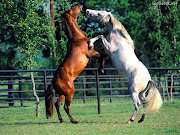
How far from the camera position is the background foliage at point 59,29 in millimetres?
10734

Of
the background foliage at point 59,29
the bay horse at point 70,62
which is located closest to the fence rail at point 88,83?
the background foliage at point 59,29

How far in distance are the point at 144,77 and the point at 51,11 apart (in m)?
A: 9.53

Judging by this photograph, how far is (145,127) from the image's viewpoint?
5.43 m

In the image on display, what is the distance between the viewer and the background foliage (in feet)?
35.2

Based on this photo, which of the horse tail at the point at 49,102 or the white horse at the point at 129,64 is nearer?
the white horse at the point at 129,64

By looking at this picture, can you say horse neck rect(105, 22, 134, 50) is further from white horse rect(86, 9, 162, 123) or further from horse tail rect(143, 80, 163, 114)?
horse tail rect(143, 80, 163, 114)

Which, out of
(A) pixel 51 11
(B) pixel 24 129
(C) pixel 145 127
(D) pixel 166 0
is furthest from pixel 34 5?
(D) pixel 166 0

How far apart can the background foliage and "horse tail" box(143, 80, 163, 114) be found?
16.8 ft

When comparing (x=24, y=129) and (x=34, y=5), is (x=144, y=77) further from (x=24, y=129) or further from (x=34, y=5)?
(x=34, y=5)

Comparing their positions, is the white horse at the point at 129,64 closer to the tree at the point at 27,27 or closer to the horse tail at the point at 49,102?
the horse tail at the point at 49,102

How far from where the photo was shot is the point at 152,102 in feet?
19.8

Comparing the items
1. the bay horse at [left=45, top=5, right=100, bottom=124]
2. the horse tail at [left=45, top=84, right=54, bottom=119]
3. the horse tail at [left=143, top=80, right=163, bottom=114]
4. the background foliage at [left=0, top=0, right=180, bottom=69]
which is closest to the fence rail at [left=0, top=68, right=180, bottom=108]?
the background foliage at [left=0, top=0, right=180, bottom=69]

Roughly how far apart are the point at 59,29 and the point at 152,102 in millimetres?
11742

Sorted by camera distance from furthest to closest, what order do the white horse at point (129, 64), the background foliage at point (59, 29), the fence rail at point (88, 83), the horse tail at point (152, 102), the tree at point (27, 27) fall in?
the background foliage at point (59, 29)
the tree at point (27, 27)
the fence rail at point (88, 83)
the horse tail at point (152, 102)
the white horse at point (129, 64)
